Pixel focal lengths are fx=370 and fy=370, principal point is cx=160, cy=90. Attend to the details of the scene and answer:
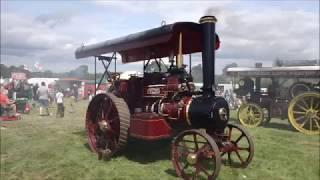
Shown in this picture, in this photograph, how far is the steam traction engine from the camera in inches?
207

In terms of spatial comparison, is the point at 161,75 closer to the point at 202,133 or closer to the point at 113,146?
the point at 113,146

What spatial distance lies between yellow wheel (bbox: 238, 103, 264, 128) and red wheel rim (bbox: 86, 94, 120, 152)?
20.5 feet

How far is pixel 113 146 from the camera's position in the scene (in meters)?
6.69

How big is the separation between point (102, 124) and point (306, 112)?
20.9 ft

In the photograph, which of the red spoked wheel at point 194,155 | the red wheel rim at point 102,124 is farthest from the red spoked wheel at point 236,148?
the red wheel rim at point 102,124

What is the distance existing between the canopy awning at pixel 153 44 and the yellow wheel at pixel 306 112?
4962mm

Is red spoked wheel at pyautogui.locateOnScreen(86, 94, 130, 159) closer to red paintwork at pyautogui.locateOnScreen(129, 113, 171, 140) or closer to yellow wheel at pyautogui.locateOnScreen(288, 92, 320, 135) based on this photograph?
red paintwork at pyautogui.locateOnScreen(129, 113, 171, 140)

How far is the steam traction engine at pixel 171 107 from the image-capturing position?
526cm

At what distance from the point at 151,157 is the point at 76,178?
1.66 m

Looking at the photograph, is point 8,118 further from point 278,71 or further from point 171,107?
point 278,71

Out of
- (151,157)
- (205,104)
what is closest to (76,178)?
(151,157)

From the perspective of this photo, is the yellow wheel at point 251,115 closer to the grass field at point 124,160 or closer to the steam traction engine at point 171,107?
the grass field at point 124,160

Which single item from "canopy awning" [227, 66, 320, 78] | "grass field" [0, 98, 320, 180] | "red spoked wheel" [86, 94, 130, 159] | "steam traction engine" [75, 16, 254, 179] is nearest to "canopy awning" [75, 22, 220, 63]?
"steam traction engine" [75, 16, 254, 179]

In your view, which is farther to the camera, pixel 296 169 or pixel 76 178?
pixel 296 169
